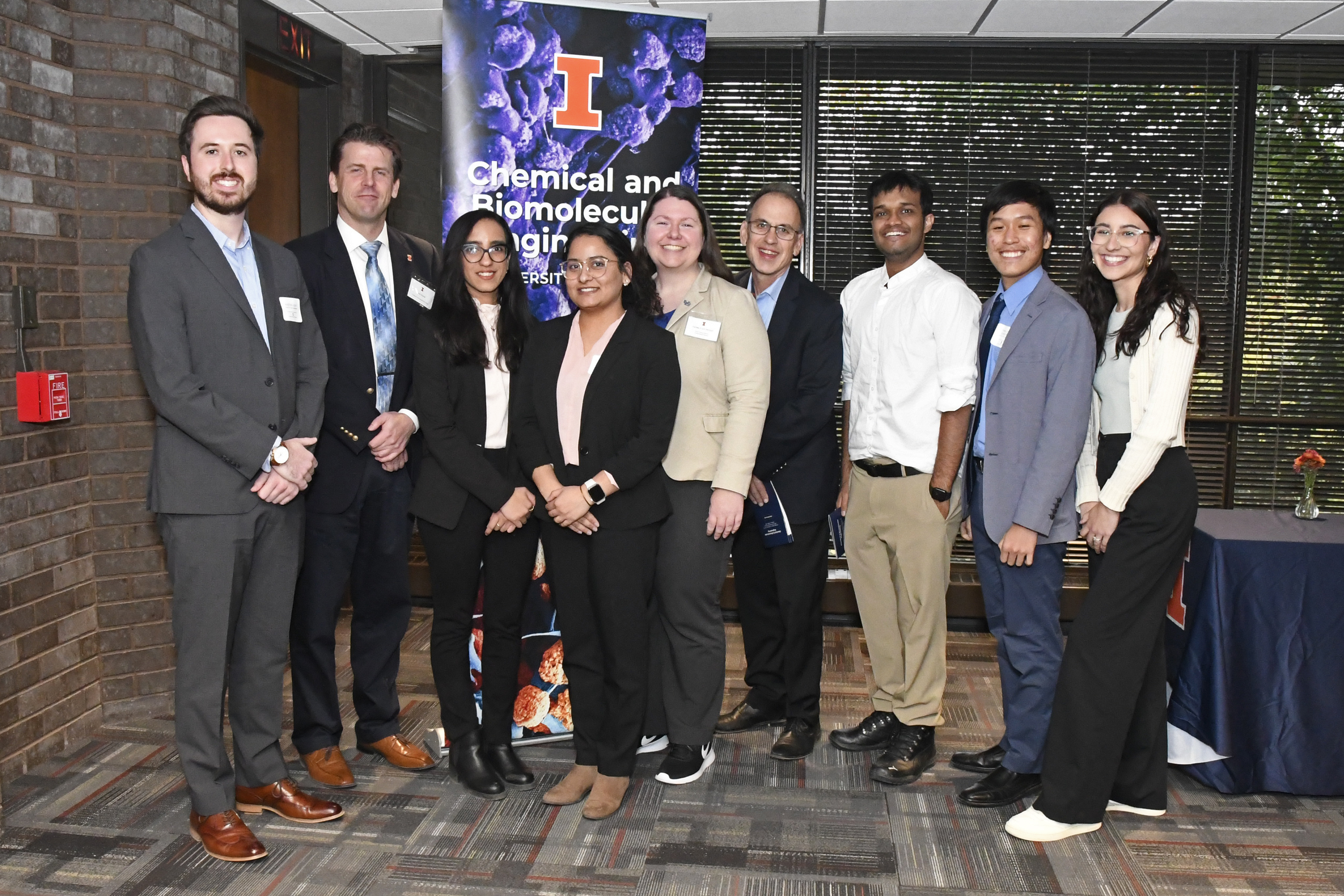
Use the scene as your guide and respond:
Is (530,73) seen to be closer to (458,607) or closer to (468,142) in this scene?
(468,142)

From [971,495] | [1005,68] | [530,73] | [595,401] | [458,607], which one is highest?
[1005,68]

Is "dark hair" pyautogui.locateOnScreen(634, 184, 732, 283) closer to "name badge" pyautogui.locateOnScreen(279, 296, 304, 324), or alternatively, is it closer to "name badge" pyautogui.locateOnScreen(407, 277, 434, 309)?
"name badge" pyautogui.locateOnScreen(407, 277, 434, 309)

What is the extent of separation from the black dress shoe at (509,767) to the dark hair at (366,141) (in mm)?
1785

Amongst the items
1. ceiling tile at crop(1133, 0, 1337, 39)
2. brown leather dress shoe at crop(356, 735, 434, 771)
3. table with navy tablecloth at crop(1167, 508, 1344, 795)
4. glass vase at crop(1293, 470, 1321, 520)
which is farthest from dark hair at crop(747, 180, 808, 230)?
ceiling tile at crop(1133, 0, 1337, 39)

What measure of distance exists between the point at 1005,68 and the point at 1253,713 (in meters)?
3.35

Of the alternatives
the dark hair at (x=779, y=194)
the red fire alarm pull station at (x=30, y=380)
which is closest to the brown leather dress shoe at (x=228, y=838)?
the red fire alarm pull station at (x=30, y=380)

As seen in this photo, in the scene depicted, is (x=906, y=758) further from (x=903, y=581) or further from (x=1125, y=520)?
(x=1125, y=520)

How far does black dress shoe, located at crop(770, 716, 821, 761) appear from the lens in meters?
3.27

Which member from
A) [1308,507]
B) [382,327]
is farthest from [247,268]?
[1308,507]

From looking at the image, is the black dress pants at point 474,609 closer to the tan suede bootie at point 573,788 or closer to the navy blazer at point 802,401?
the tan suede bootie at point 573,788

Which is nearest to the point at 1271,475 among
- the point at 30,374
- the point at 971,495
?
the point at 971,495

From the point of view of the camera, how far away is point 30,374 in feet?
10.2

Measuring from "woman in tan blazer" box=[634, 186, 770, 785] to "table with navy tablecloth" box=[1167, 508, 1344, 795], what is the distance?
1.47 meters

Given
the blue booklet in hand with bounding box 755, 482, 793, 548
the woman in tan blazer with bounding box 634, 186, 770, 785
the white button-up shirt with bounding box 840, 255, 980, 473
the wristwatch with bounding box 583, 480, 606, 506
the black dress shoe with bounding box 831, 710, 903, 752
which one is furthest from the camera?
the black dress shoe with bounding box 831, 710, 903, 752
